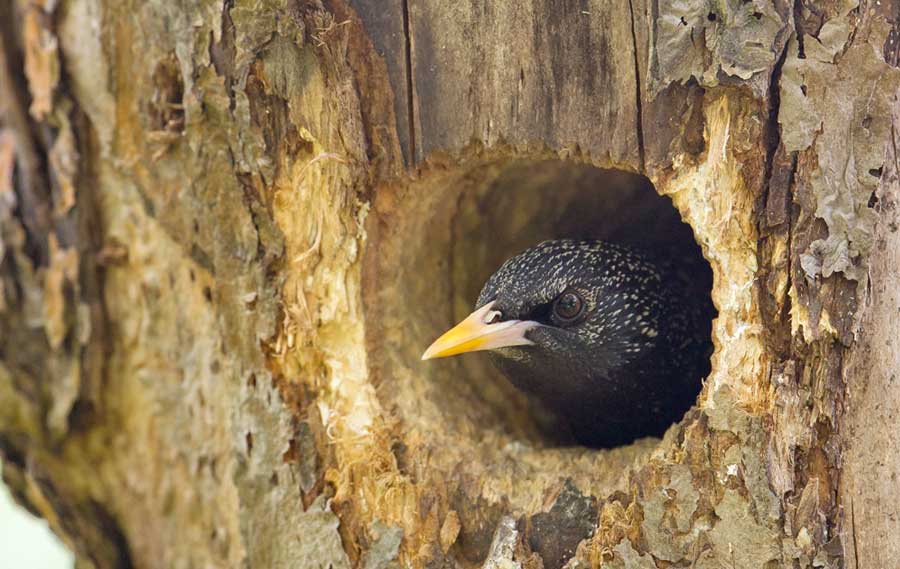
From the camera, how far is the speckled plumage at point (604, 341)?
3.97 metres

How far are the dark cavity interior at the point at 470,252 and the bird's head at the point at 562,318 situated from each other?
29cm

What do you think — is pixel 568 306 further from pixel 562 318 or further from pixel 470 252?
pixel 470 252

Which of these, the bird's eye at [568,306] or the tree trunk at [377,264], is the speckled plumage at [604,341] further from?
the tree trunk at [377,264]

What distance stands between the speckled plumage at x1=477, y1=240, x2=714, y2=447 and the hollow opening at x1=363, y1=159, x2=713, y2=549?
24cm

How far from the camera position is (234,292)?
339cm

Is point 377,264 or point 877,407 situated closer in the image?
point 877,407

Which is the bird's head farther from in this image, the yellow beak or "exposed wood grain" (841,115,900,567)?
"exposed wood grain" (841,115,900,567)

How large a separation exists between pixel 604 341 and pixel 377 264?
998 millimetres

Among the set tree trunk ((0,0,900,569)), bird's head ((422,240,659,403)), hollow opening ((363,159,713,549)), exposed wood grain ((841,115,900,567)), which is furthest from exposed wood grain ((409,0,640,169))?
exposed wood grain ((841,115,900,567))

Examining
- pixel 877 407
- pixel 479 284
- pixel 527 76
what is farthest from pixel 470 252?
pixel 877 407

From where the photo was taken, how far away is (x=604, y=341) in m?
4.12

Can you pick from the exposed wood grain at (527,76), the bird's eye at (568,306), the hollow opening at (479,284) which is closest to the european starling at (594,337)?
the bird's eye at (568,306)

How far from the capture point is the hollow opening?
365 cm

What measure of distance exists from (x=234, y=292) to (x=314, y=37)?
881 mm
